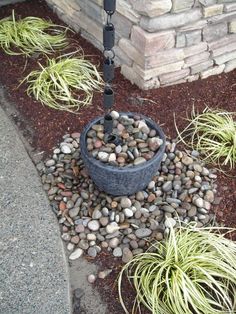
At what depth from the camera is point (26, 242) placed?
2.31m

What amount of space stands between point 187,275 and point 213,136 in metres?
1.03

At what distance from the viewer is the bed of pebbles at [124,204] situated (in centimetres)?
233

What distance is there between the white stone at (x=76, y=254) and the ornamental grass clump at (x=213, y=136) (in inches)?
36.6

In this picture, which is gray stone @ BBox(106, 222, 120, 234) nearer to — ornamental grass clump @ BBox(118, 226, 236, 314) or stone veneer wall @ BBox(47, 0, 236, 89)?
ornamental grass clump @ BBox(118, 226, 236, 314)

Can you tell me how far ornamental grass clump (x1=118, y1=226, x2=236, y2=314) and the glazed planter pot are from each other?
32 centimetres

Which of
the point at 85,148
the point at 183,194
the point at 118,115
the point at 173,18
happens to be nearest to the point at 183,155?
the point at 183,194

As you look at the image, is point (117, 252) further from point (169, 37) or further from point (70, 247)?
point (169, 37)

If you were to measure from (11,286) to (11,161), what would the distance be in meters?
0.84

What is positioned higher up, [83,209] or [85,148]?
[85,148]

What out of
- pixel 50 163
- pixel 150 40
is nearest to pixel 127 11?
pixel 150 40

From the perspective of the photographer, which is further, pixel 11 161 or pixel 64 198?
pixel 11 161

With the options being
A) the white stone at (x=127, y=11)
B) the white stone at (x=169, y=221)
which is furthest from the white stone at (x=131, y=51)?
the white stone at (x=169, y=221)

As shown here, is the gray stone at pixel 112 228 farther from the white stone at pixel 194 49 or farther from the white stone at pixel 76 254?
the white stone at pixel 194 49

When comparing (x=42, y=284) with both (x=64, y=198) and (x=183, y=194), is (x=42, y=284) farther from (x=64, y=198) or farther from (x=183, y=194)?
(x=183, y=194)
